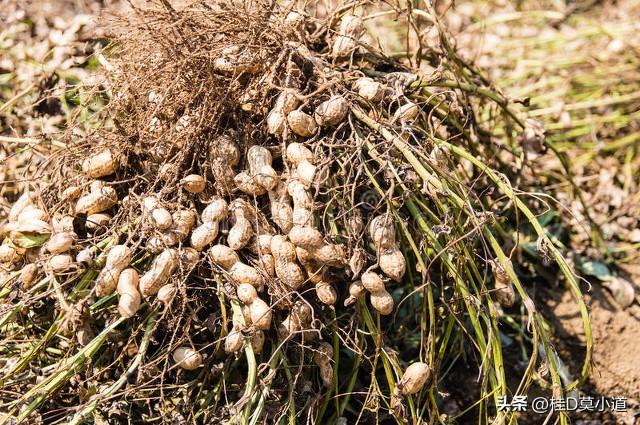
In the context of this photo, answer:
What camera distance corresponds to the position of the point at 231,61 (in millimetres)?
1626

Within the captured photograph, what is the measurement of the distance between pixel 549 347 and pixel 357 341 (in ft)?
1.39

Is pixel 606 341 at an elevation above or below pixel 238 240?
below

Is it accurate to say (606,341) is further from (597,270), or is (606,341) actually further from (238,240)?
(238,240)

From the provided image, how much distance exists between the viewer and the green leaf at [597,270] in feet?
7.50

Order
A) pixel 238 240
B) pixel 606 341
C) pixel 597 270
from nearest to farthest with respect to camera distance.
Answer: pixel 238 240 < pixel 606 341 < pixel 597 270

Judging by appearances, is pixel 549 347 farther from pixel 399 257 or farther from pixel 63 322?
pixel 63 322

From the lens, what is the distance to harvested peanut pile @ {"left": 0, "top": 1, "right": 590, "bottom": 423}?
1527mm

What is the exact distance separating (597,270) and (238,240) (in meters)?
1.34

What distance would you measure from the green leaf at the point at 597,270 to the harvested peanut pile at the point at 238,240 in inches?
29.3

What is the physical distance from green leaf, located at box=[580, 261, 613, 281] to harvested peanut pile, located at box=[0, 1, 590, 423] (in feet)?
2.44

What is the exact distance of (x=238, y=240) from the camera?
1.55m

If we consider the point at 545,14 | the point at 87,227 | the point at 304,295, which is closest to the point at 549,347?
the point at 304,295

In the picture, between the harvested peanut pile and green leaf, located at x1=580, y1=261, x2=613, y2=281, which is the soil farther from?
the harvested peanut pile

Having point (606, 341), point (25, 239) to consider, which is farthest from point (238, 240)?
point (606, 341)
